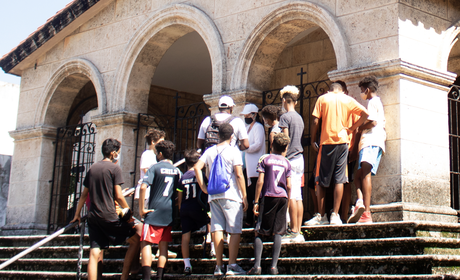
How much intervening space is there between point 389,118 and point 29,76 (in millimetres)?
8390

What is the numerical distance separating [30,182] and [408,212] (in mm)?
8110

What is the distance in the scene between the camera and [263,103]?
8.91m

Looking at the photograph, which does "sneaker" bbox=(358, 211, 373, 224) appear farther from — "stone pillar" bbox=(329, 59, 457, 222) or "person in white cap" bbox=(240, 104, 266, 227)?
"person in white cap" bbox=(240, 104, 266, 227)

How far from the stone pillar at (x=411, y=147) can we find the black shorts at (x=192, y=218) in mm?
2016

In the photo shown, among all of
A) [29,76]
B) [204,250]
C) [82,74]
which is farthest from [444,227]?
[29,76]

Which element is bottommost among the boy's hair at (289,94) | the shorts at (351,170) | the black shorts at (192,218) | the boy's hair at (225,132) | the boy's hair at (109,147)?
the black shorts at (192,218)

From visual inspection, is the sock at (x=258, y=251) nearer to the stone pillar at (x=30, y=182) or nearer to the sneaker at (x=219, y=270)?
the sneaker at (x=219, y=270)

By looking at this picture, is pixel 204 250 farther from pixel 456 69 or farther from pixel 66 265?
pixel 456 69

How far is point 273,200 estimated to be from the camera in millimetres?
5750

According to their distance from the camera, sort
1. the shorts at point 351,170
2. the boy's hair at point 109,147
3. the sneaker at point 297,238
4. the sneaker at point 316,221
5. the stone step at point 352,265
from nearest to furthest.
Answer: the stone step at point 352,265
the sneaker at point 297,238
the sneaker at point 316,221
the boy's hair at point 109,147
the shorts at point 351,170

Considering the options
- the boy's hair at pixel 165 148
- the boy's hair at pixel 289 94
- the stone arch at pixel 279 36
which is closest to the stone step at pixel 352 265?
the boy's hair at pixel 165 148

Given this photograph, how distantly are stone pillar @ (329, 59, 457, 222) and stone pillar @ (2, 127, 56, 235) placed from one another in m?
7.12

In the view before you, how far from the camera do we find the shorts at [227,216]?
19.4 ft

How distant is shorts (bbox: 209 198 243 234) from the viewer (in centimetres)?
591
